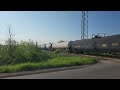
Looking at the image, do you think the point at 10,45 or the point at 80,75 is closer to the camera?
the point at 80,75

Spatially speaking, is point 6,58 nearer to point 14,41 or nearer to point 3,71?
point 14,41

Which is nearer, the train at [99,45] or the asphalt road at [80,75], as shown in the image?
the asphalt road at [80,75]

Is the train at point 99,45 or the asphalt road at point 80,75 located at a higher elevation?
the train at point 99,45

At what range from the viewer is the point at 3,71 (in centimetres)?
1872

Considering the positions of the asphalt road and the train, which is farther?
the train

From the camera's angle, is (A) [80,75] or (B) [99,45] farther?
(B) [99,45]

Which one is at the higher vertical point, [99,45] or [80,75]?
[99,45]

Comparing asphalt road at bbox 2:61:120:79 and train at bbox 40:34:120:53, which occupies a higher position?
train at bbox 40:34:120:53

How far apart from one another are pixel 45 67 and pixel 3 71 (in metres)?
4.51
